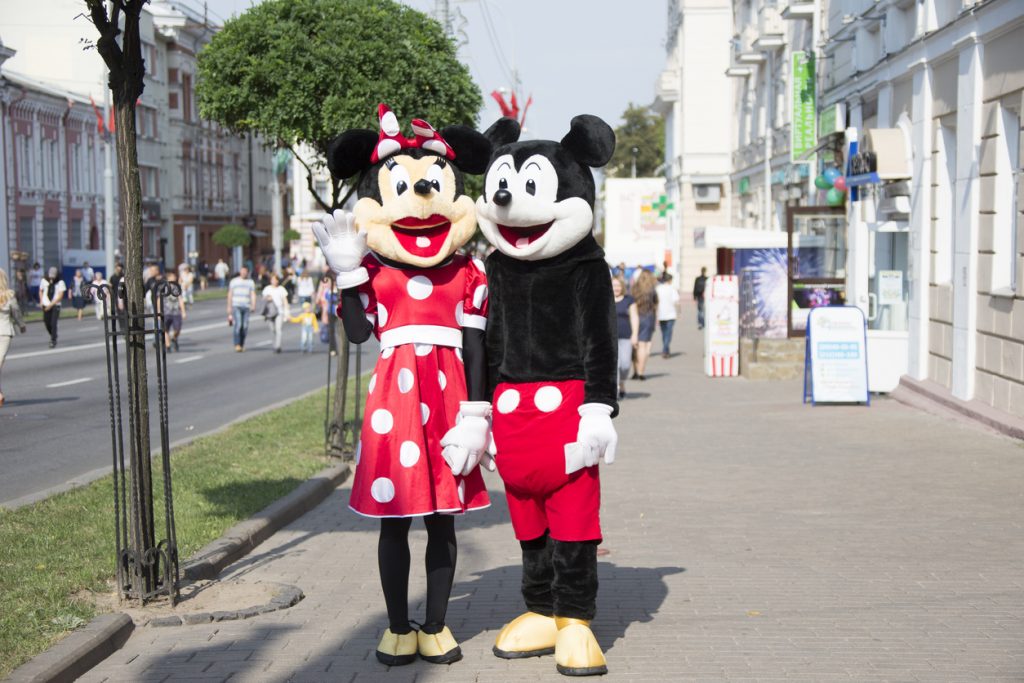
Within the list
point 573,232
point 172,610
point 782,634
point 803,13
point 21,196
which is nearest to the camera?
point 573,232

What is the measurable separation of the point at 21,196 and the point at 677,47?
2847 centimetres

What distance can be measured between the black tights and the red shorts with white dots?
0.41m

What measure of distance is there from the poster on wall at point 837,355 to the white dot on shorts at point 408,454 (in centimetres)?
1179

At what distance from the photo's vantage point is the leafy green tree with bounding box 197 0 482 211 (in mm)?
11758

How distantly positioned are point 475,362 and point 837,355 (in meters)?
11.6

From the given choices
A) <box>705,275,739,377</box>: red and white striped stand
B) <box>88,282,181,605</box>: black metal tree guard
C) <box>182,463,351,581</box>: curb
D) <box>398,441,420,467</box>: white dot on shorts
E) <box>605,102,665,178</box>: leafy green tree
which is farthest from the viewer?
<box>605,102,665,178</box>: leafy green tree

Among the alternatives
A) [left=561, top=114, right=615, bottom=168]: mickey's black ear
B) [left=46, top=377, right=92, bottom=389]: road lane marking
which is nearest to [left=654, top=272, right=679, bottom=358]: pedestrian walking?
[left=46, top=377, right=92, bottom=389]: road lane marking

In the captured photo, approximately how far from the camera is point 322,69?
11727 mm

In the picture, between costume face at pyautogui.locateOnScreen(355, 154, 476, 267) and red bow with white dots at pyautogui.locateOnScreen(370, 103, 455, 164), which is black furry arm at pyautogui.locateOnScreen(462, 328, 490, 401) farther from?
red bow with white dots at pyautogui.locateOnScreen(370, 103, 455, 164)

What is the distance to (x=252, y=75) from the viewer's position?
1198 cm

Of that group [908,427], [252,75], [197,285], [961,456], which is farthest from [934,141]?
[197,285]

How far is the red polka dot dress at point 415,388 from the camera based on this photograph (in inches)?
226

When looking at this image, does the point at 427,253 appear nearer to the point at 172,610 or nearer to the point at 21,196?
the point at 172,610

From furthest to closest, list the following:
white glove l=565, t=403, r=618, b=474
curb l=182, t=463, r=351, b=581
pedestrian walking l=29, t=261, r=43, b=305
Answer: pedestrian walking l=29, t=261, r=43, b=305 < curb l=182, t=463, r=351, b=581 < white glove l=565, t=403, r=618, b=474
